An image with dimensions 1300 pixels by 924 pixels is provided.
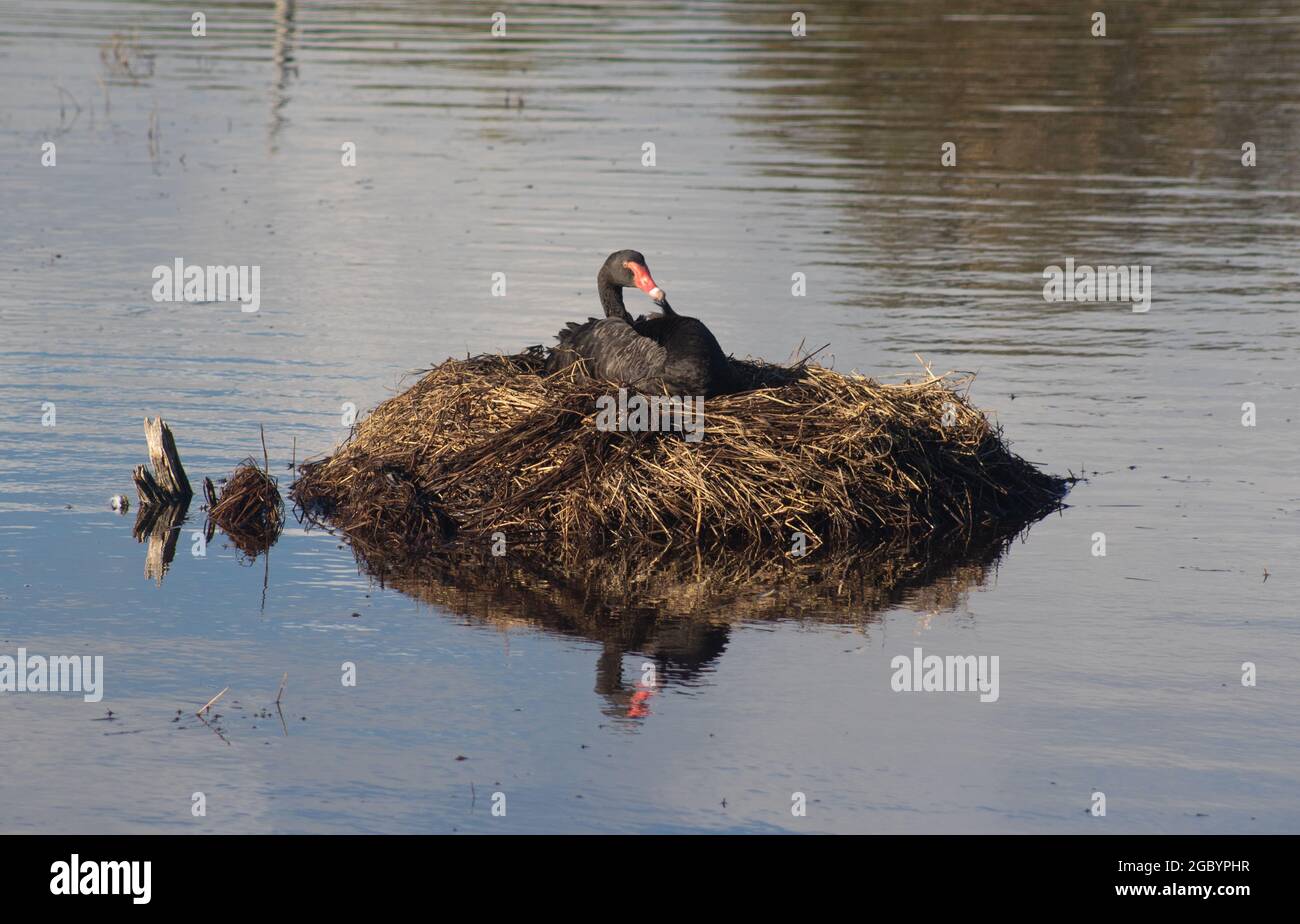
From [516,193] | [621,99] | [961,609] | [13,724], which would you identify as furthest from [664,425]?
[621,99]

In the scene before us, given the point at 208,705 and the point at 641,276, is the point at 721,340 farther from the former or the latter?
the point at 208,705

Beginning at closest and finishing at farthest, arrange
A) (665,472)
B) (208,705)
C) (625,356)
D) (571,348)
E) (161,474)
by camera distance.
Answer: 1. (208,705)
2. (665,472)
3. (625,356)
4. (161,474)
5. (571,348)

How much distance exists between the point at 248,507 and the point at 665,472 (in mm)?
2805

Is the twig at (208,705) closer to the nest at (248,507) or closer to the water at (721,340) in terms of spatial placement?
the water at (721,340)

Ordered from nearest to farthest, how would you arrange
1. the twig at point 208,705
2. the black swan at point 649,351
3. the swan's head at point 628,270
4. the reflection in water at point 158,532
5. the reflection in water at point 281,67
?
the twig at point 208,705, the reflection in water at point 158,532, the black swan at point 649,351, the swan's head at point 628,270, the reflection in water at point 281,67

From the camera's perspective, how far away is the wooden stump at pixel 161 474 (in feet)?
43.8

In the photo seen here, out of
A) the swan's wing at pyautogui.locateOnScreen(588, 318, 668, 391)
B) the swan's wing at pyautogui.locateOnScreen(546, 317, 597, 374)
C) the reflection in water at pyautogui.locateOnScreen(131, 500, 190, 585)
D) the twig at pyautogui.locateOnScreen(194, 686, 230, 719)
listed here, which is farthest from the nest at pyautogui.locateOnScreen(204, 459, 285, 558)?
the twig at pyautogui.locateOnScreen(194, 686, 230, 719)

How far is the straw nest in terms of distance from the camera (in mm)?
12539

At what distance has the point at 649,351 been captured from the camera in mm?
12953

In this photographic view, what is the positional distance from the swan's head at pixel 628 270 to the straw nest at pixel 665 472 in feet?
2.72

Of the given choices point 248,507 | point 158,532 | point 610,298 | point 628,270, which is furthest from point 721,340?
point 158,532

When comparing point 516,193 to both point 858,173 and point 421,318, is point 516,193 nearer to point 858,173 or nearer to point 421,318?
point 858,173

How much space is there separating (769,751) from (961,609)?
8.72 feet

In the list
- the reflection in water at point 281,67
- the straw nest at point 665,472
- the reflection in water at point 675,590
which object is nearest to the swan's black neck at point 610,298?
the straw nest at point 665,472
